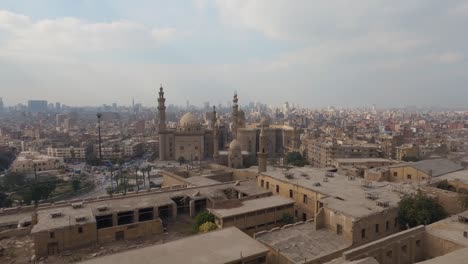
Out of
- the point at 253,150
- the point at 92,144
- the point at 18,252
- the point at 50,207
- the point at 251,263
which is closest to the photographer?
the point at 251,263

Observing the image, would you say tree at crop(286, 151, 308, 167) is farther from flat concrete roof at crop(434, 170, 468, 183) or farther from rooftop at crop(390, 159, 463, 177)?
flat concrete roof at crop(434, 170, 468, 183)

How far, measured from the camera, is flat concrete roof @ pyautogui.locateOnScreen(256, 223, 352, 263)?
760 inches

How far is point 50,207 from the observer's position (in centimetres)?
2762

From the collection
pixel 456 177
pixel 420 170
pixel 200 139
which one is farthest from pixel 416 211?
pixel 200 139

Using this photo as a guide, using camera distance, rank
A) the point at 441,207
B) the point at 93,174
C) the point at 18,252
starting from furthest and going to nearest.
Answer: the point at 93,174
the point at 441,207
the point at 18,252

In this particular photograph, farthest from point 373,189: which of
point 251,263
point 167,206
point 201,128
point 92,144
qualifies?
point 92,144

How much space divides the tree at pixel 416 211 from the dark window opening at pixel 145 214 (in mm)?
18530

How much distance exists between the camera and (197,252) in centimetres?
1792

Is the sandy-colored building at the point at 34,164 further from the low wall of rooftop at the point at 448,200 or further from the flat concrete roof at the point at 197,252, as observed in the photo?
the low wall of rooftop at the point at 448,200

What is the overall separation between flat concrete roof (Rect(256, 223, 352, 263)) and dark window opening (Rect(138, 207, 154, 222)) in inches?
408

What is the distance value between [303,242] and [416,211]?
27.7ft

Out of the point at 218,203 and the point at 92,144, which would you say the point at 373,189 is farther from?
the point at 92,144

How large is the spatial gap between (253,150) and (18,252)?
214ft

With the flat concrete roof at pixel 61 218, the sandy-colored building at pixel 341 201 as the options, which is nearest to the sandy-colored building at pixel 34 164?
the flat concrete roof at pixel 61 218
